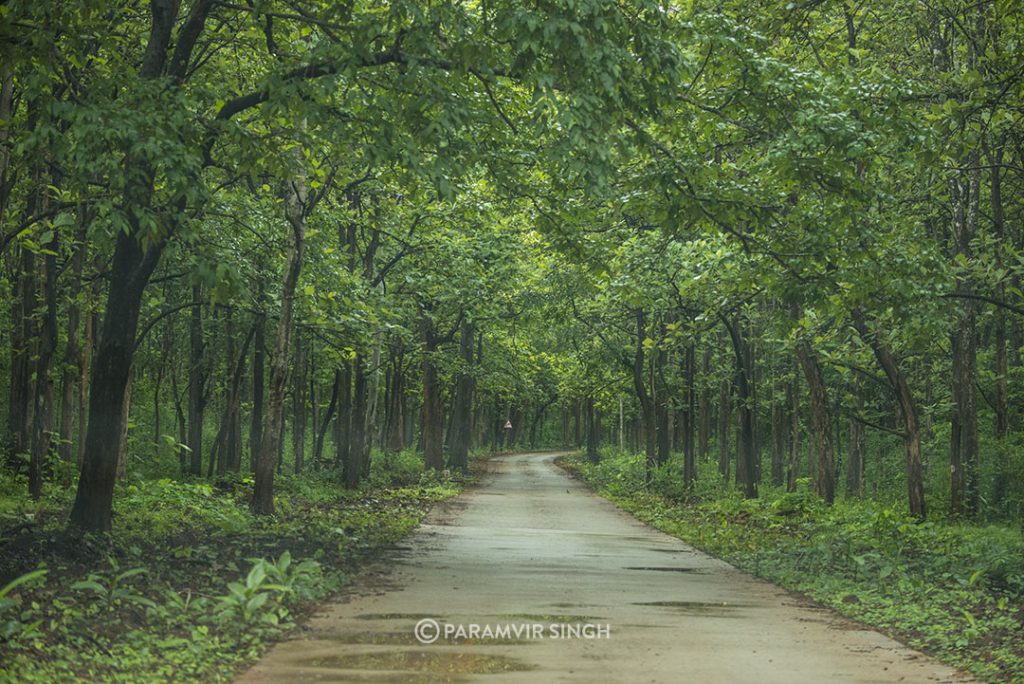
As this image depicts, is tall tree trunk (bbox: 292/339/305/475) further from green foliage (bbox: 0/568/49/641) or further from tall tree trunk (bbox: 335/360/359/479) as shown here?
green foliage (bbox: 0/568/49/641)

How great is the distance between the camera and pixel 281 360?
62.0 ft

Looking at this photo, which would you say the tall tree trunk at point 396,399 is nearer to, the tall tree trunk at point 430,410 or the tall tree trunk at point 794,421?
the tall tree trunk at point 430,410

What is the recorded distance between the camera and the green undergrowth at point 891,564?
9.70 m

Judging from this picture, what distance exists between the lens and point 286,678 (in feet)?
23.9

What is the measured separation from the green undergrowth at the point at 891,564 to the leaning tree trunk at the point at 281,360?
7.86 metres

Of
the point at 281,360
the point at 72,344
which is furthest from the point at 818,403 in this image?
the point at 72,344

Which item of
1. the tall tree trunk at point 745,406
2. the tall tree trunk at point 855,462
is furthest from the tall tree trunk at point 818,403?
the tall tree trunk at point 855,462

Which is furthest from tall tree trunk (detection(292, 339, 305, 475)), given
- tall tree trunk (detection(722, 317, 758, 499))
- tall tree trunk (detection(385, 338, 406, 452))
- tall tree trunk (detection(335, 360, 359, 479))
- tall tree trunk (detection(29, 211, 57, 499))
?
tall tree trunk (detection(29, 211, 57, 499))

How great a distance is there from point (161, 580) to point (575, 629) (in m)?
4.30

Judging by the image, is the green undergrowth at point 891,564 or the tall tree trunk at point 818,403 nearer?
the green undergrowth at point 891,564

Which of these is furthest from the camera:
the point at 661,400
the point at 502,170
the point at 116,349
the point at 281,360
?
the point at 661,400

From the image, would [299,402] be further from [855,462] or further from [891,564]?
[891,564]

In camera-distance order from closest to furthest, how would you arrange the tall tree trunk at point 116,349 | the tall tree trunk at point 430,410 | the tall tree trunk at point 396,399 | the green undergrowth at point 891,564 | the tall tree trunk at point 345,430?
the green undergrowth at point 891,564, the tall tree trunk at point 116,349, the tall tree trunk at point 345,430, the tall tree trunk at point 396,399, the tall tree trunk at point 430,410

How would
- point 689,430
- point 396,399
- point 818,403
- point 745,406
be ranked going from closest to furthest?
point 818,403 < point 745,406 < point 689,430 < point 396,399
